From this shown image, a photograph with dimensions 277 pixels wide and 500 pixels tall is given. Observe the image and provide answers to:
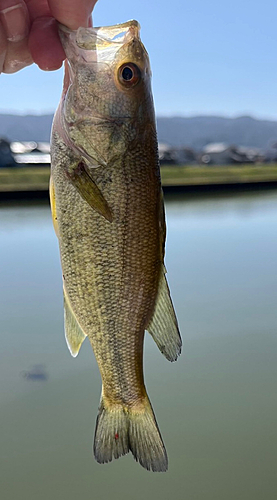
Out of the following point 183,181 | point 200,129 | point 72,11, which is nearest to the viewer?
point 72,11

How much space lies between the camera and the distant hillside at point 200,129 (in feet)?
370

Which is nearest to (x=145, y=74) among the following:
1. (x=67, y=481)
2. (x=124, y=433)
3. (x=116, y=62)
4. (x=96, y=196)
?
(x=116, y=62)

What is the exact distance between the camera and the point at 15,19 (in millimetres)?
1158

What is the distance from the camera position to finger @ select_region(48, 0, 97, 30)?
1.04 meters

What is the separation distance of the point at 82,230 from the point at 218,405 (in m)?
3.31

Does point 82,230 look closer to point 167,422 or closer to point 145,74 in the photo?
point 145,74

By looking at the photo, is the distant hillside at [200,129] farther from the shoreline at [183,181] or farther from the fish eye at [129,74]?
the fish eye at [129,74]

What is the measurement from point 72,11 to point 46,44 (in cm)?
14

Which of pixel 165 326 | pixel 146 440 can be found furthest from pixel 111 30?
pixel 146 440

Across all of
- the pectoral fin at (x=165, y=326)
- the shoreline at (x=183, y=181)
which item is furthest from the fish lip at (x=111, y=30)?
the shoreline at (x=183, y=181)

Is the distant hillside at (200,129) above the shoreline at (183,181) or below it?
above

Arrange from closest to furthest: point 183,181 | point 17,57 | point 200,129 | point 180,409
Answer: point 17,57, point 180,409, point 183,181, point 200,129

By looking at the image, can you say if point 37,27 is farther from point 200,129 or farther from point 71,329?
point 200,129

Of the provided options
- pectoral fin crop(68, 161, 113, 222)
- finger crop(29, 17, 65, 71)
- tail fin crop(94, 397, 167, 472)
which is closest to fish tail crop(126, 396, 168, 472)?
tail fin crop(94, 397, 167, 472)
